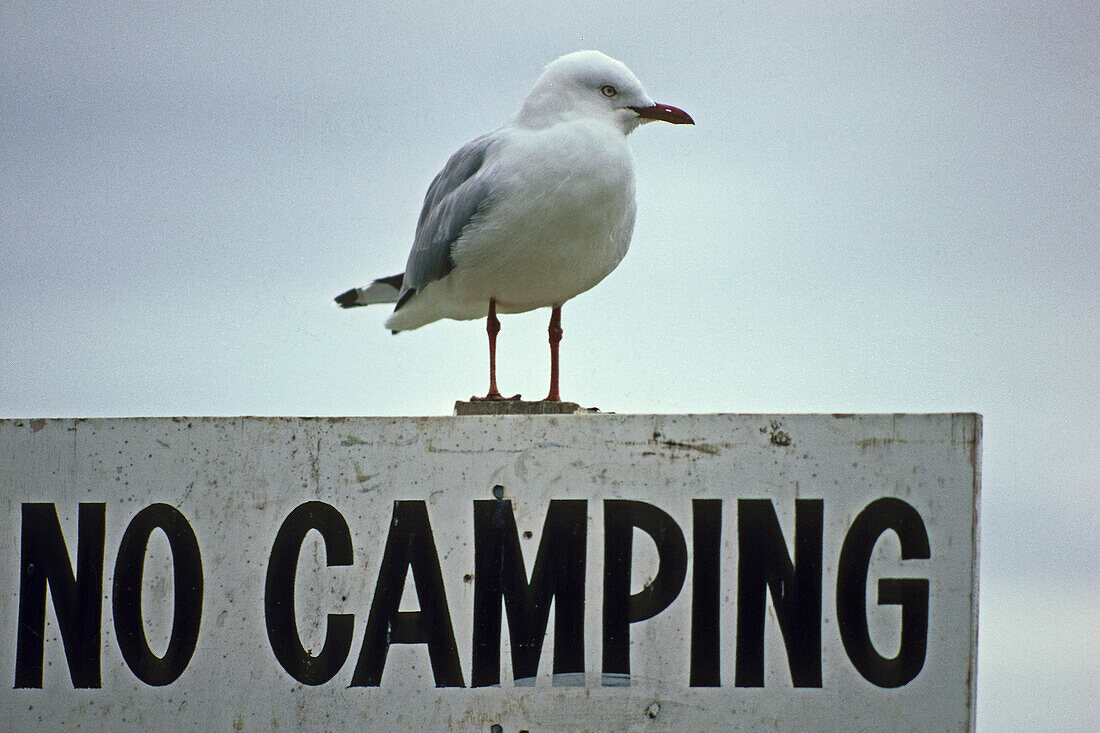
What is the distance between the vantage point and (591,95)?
3562mm

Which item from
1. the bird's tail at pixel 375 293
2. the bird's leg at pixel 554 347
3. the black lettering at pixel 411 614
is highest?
the bird's tail at pixel 375 293

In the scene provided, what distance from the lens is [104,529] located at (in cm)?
288

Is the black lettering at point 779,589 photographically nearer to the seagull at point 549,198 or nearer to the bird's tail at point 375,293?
the seagull at point 549,198

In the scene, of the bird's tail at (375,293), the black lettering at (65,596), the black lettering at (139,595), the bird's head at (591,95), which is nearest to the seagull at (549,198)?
the bird's head at (591,95)

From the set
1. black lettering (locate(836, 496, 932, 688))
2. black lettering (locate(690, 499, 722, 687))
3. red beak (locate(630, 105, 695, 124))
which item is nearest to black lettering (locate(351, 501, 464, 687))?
black lettering (locate(690, 499, 722, 687))

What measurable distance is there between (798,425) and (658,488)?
0.37 metres

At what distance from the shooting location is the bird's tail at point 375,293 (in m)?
4.58

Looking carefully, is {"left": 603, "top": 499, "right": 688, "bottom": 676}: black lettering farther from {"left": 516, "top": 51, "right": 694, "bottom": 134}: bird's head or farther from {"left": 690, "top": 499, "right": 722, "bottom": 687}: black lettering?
{"left": 516, "top": 51, "right": 694, "bottom": 134}: bird's head

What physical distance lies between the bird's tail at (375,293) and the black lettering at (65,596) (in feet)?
6.18

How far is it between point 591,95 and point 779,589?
1621 mm

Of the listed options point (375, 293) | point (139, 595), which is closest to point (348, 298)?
point (375, 293)

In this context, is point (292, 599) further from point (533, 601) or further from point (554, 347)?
point (554, 347)

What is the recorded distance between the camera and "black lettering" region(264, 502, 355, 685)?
280 cm

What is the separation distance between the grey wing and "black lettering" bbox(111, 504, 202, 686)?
127 cm
